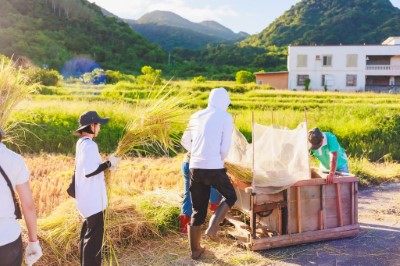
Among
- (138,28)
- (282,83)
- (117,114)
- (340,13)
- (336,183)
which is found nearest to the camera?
(336,183)

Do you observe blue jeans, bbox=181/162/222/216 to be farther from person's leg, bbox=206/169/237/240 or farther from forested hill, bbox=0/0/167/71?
forested hill, bbox=0/0/167/71

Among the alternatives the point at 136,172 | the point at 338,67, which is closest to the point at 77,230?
the point at 136,172

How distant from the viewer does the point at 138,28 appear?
16225 cm

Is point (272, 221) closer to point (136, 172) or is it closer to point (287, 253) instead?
point (287, 253)

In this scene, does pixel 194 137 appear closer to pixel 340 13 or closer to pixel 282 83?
pixel 282 83

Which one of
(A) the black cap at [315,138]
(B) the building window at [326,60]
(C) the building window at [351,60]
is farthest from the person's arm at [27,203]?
(C) the building window at [351,60]

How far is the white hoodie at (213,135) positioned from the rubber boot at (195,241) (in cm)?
66

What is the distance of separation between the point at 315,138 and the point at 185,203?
1721 mm

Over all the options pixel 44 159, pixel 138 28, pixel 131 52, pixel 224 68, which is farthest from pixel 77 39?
pixel 138 28

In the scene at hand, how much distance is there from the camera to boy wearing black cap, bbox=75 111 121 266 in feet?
11.1

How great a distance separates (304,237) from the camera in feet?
15.2

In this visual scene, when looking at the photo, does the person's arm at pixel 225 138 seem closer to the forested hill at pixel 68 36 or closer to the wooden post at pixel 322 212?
the wooden post at pixel 322 212

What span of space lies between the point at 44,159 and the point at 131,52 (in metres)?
64.0

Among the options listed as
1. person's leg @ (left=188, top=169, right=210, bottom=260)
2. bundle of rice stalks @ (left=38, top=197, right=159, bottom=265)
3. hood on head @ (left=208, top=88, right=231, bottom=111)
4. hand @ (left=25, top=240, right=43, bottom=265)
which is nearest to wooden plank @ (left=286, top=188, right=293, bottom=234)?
person's leg @ (left=188, top=169, right=210, bottom=260)
